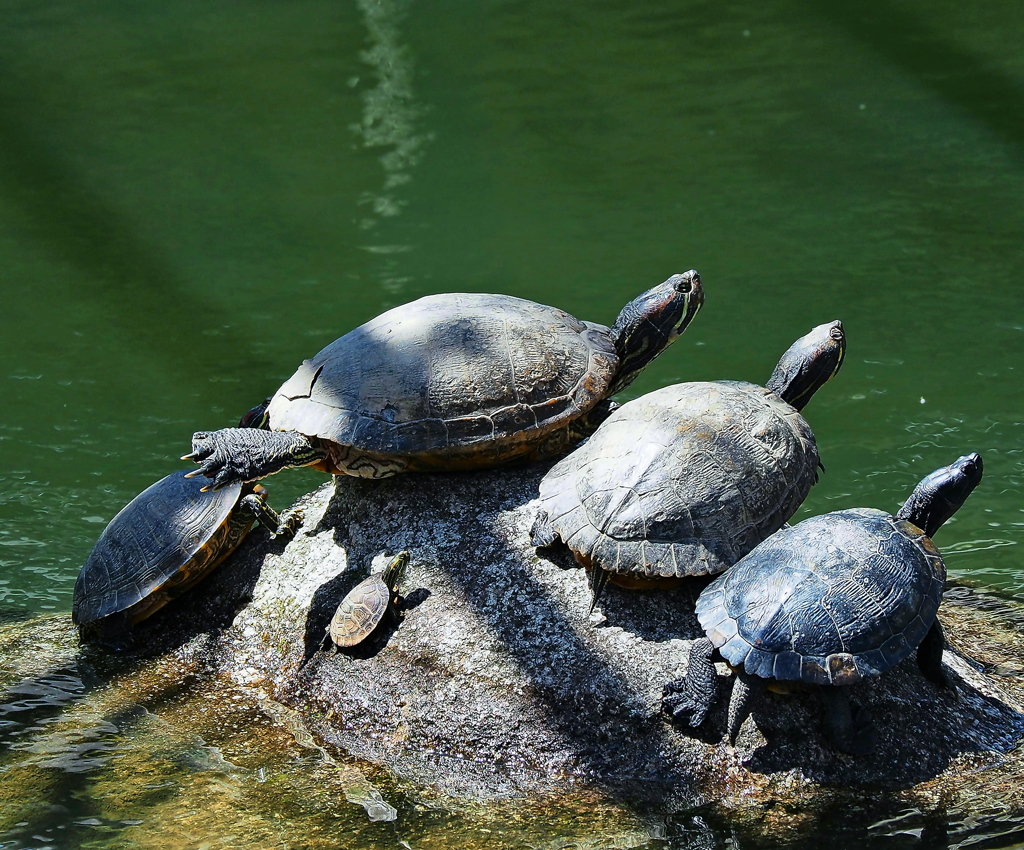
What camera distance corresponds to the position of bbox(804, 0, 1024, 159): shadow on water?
1200cm

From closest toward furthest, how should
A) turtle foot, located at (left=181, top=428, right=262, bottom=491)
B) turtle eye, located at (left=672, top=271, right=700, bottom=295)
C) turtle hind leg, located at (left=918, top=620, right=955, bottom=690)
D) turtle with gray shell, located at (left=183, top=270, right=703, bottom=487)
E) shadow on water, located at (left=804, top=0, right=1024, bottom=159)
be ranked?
1. turtle hind leg, located at (left=918, top=620, right=955, bottom=690)
2. turtle foot, located at (left=181, top=428, right=262, bottom=491)
3. turtle with gray shell, located at (left=183, top=270, right=703, bottom=487)
4. turtle eye, located at (left=672, top=271, right=700, bottom=295)
5. shadow on water, located at (left=804, top=0, right=1024, bottom=159)

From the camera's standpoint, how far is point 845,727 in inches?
139

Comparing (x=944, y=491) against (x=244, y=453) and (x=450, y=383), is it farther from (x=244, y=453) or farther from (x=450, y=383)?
(x=244, y=453)

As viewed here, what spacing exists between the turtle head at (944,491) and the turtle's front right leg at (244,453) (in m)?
2.54

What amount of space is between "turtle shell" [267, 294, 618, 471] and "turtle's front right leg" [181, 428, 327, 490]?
0.13 metres

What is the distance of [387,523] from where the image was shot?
4.64 m

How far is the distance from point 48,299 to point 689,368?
609 centimetres

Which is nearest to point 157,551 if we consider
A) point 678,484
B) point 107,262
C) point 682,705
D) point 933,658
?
point 678,484

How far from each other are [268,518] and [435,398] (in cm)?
102

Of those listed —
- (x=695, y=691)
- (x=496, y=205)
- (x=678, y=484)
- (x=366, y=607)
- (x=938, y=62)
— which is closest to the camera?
(x=695, y=691)

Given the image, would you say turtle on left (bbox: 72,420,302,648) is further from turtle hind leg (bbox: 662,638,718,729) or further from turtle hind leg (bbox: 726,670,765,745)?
turtle hind leg (bbox: 726,670,765,745)

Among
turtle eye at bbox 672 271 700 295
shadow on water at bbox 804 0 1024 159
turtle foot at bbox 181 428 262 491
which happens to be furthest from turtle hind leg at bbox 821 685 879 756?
shadow on water at bbox 804 0 1024 159

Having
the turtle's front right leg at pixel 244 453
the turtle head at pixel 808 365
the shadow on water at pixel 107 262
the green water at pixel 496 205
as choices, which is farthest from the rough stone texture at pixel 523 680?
the shadow on water at pixel 107 262

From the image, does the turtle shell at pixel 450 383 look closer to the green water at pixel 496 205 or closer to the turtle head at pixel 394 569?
the turtle head at pixel 394 569
